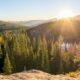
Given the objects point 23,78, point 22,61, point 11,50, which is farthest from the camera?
point 11,50

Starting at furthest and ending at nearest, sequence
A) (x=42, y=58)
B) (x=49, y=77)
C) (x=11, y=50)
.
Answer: (x=11, y=50), (x=42, y=58), (x=49, y=77)

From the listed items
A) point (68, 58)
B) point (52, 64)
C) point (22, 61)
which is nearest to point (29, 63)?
point (22, 61)

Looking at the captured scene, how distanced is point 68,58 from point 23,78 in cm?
10957

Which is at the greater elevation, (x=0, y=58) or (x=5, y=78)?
(x=5, y=78)

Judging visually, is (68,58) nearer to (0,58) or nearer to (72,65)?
(72,65)

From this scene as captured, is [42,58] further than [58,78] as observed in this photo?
Yes

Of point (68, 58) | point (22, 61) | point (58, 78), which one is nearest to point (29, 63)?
point (22, 61)

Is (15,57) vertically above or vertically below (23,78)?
below

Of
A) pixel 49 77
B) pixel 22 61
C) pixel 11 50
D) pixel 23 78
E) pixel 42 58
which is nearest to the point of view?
pixel 23 78

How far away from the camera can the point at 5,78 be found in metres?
15.4

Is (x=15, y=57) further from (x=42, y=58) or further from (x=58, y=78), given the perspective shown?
(x=58, y=78)

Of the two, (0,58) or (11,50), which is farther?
(11,50)

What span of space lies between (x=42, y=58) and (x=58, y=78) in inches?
3762

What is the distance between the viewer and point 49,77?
16516mm
